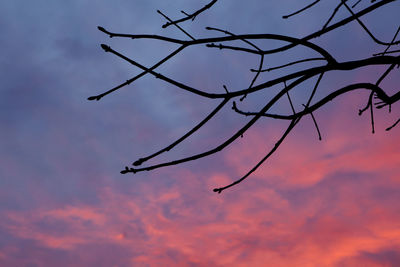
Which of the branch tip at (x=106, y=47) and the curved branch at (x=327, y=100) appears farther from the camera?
the curved branch at (x=327, y=100)

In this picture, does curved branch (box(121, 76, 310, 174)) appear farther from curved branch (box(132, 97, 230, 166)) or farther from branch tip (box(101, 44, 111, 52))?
branch tip (box(101, 44, 111, 52))

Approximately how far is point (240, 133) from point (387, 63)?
1.05 m

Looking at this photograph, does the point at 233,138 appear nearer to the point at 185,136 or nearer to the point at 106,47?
the point at 185,136

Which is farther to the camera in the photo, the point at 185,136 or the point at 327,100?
the point at 327,100

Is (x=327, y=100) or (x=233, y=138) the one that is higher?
(x=327, y=100)

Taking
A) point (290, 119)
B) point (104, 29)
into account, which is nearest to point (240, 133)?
point (290, 119)

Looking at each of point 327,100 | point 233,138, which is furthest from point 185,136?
point 327,100

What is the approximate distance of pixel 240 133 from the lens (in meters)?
2.44

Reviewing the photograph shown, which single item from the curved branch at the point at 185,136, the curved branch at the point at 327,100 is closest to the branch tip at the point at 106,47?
the curved branch at the point at 185,136

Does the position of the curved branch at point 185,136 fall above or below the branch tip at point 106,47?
below

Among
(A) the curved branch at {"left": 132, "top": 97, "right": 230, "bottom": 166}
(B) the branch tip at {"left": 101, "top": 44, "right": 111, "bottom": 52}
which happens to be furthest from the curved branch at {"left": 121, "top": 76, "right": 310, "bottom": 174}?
(B) the branch tip at {"left": 101, "top": 44, "right": 111, "bottom": 52}

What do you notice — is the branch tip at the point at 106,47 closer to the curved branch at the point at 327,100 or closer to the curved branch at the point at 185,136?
the curved branch at the point at 185,136

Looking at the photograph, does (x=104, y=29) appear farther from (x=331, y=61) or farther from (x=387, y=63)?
(x=387, y=63)

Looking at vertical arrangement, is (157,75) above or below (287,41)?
below
